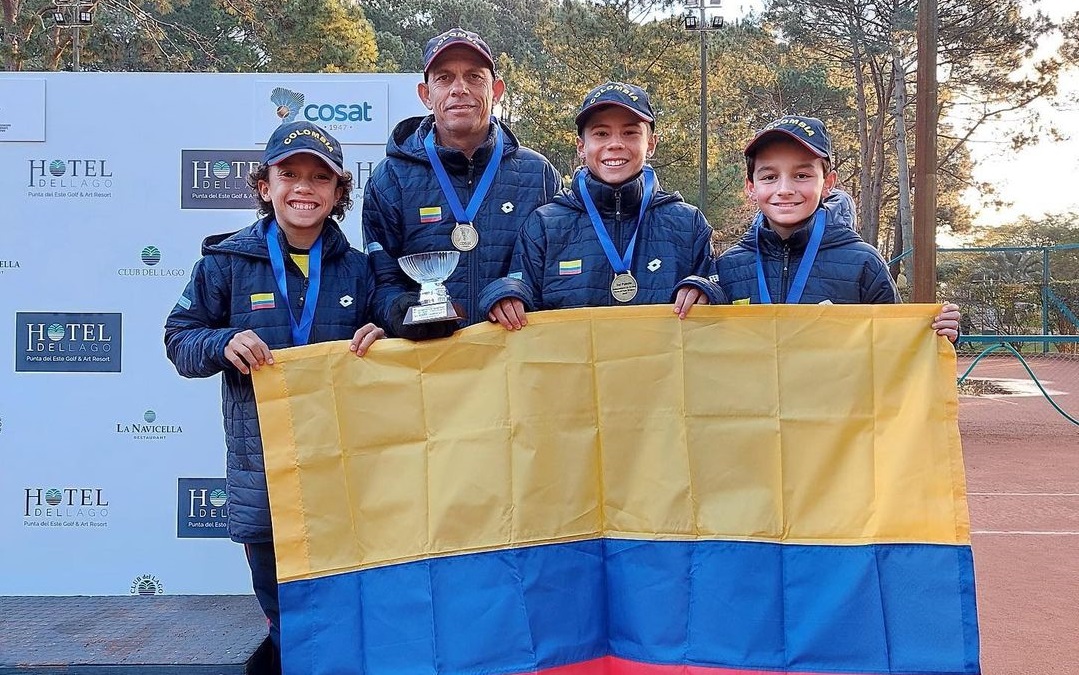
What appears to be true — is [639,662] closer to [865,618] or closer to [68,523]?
[865,618]

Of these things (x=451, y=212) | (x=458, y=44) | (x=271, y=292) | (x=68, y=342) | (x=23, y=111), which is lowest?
(x=68, y=342)

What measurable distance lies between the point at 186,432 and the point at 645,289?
9.48 ft

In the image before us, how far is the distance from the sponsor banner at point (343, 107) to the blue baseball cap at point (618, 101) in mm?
1845

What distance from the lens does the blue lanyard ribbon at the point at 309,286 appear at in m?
3.20

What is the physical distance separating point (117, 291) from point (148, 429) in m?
0.78

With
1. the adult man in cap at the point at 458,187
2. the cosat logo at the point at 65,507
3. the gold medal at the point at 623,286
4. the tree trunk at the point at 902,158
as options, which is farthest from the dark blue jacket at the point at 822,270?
the tree trunk at the point at 902,158

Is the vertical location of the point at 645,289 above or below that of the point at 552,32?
below

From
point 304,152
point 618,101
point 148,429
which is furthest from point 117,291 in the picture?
point 618,101

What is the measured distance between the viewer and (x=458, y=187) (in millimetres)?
3576

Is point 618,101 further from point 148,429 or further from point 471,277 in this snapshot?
point 148,429

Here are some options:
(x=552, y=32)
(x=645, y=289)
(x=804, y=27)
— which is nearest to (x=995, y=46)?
(x=804, y=27)

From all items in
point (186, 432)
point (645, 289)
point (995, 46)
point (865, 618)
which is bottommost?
point (865, 618)

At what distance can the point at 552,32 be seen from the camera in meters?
31.5

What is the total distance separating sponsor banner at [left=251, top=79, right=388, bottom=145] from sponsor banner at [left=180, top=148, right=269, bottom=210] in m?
0.21
